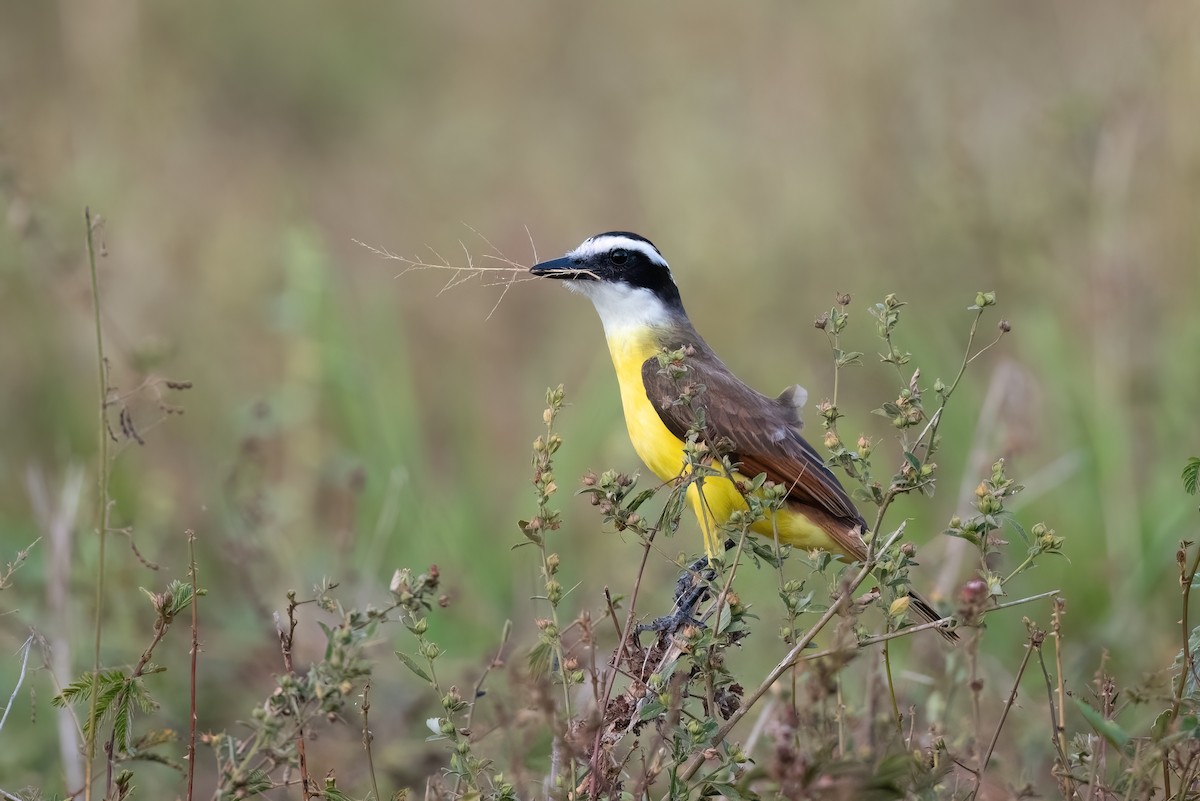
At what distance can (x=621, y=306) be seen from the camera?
177 inches

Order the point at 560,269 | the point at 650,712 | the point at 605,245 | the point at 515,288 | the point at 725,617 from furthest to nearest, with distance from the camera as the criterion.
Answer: the point at 515,288, the point at 605,245, the point at 560,269, the point at 725,617, the point at 650,712

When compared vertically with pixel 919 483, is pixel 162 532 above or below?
above

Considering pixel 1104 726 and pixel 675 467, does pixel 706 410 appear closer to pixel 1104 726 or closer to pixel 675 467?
pixel 675 467

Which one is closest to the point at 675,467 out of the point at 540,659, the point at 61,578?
the point at 540,659

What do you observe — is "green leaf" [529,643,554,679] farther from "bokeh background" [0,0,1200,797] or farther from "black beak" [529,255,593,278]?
"black beak" [529,255,593,278]

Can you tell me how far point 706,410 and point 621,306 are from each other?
0.94 metres

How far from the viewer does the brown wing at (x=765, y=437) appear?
389cm

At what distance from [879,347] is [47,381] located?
415 cm

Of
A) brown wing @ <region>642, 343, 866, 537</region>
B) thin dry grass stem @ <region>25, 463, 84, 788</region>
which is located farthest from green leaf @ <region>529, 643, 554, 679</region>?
thin dry grass stem @ <region>25, 463, 84, 788</region>

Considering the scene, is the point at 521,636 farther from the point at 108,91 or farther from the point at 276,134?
the point at 276,134

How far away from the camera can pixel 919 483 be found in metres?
2.45

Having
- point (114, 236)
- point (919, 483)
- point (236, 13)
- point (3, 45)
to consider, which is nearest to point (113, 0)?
point (114, 236)

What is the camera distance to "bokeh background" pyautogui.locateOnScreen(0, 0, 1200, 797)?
498cm

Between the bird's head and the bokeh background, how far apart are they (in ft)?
1.03
